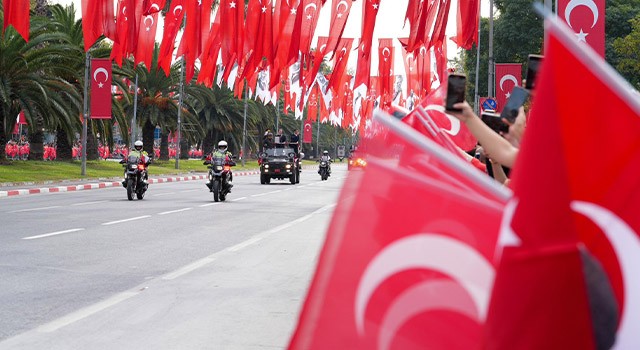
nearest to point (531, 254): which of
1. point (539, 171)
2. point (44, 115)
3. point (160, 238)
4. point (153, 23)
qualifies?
point (539, 171)

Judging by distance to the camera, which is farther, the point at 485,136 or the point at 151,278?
the point at 151,278

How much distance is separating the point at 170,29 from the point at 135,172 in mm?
3791

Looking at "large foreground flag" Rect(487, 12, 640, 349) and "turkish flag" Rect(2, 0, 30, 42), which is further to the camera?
"turkish flag" Rect(2, 0, 30, 42)

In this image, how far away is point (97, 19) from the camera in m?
21.0

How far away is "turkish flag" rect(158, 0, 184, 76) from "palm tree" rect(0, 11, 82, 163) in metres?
9.91

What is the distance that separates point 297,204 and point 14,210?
26.0 feet

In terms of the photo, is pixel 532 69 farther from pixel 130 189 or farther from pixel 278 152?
pixel 278 152

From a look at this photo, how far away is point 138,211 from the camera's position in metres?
20.8

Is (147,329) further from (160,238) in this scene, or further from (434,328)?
(160,238)

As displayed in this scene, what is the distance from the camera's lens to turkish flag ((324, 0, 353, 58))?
83.2 feet

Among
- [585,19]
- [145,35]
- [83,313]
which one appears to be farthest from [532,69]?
[145,35]

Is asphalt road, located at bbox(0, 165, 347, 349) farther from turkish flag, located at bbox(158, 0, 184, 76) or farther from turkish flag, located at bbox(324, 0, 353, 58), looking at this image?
turkish flag, located at bbox(324, 0, 353, 58)

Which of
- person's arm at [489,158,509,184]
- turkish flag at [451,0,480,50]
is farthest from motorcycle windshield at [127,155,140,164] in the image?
person's arm at [489,158,509,184]

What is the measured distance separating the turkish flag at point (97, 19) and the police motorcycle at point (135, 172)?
4489mm
